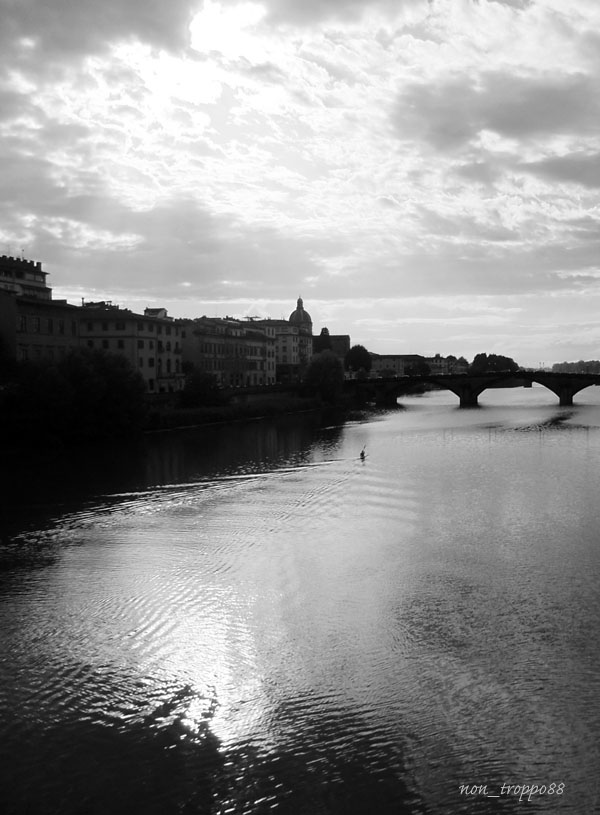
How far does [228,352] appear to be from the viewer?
8812cm

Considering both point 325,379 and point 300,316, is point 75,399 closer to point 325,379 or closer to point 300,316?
point 325,379

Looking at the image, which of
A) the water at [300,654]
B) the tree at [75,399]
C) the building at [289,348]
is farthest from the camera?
the building at [289,348]

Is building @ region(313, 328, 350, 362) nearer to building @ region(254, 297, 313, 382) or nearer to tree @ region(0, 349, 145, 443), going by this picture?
building @ region(254, 297, 313, 382)

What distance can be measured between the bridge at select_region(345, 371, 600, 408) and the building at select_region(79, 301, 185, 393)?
32473 millimetres

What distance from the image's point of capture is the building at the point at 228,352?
80250 mm

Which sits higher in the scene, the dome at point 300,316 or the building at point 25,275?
the dome at point 300,316

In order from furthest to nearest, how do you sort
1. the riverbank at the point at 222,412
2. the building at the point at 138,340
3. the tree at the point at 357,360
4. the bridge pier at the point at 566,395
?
the tree at the point at 357,360
the bridge pier at the point at 566,395
the building at the point at 138,340
the riverbank at the point at 222,412

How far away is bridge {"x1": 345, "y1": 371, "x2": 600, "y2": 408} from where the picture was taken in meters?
88.4

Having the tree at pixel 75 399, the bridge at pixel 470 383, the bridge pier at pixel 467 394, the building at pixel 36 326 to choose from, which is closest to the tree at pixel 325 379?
the bridge at pixel 470 383

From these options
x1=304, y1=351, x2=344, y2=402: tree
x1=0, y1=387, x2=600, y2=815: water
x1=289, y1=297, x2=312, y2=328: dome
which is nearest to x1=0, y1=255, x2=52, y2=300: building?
x1=304, y1=351, x2=344, y2=402: tree

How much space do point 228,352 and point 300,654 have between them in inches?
2971

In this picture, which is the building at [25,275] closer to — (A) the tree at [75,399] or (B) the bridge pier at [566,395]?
(A) the tree at [75,399]

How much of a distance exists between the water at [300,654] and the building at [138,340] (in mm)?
38276

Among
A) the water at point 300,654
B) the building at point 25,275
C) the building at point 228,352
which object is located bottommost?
the water at point 300,654
